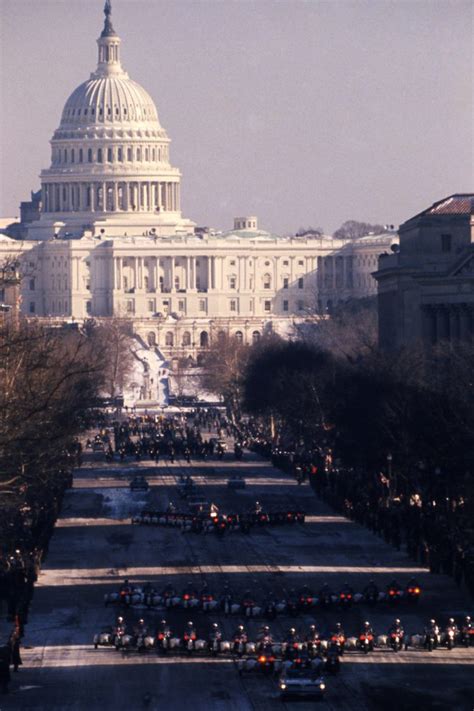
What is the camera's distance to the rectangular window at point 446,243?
15438 centimetres

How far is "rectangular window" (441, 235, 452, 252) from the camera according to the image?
506ft

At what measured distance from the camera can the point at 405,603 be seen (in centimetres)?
6962

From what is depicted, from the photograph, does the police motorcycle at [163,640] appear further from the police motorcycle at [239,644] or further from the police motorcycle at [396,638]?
the police motorcycle at [396,638]

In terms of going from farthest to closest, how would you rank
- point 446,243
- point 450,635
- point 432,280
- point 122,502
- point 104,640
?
point 446,243 → point 432,280 → point 122,502 → point 104,640 → point 450,635

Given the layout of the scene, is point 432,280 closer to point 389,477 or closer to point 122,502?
point 122,502

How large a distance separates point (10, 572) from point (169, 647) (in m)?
10.7

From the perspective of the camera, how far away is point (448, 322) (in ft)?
484

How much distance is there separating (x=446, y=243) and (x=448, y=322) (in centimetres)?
830

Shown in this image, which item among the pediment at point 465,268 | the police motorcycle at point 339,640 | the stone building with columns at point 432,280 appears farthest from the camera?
the stone building with columns at point 432,280

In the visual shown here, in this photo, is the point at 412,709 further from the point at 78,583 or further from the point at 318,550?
the point at 318,550

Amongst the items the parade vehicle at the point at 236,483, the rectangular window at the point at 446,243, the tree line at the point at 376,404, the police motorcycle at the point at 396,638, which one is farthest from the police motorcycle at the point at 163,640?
the rectangular window at the point at 446,243

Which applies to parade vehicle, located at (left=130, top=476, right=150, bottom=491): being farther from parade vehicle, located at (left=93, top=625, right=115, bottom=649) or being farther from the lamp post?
parade vehicle, located at (left=93, top=625, right=115, bottom=649)

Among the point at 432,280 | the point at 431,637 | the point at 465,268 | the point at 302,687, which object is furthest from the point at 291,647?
the point at 432,280

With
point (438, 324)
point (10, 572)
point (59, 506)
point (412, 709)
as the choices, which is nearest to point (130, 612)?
point (10, 572)
